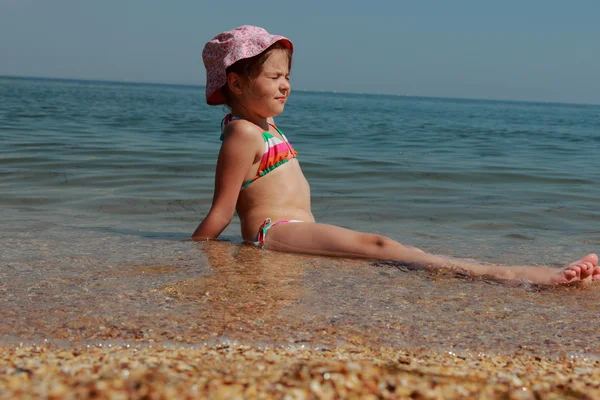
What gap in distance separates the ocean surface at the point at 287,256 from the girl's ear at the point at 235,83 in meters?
0.90

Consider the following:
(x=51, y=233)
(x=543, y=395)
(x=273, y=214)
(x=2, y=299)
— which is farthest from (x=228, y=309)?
(x=51, y=233)

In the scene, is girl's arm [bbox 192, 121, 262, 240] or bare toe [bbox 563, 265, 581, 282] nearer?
bare toe [bbox 563, 265, 581, 282]

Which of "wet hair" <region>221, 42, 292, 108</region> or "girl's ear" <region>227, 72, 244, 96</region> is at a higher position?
"wet hair" <region>221, 42, 292, 108</region>

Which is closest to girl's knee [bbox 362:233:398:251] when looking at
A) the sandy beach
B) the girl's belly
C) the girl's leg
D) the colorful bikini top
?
the girl's leg

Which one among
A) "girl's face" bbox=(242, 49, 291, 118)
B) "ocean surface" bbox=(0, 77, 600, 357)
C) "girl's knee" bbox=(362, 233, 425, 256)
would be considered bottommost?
"ocean surface" bbox=(0, 77, 600, 357)

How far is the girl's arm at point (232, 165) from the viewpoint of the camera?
3.83 metres

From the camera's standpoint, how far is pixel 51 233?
4297 mm

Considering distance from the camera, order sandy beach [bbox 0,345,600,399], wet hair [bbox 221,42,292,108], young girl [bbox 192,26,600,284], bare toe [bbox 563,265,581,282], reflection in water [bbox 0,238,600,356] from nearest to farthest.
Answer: sandy beach [bbox 0,345,600,399]
reflection in water [bbox 0,238,600,356]
bare toe [bbox 563,265,581,282]
young girl [bbox 192,26,600,284]
wet hair [bbox 221,42,292,108]

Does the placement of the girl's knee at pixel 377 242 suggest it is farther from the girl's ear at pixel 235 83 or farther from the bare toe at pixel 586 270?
the girl's ear at pixel 235 83

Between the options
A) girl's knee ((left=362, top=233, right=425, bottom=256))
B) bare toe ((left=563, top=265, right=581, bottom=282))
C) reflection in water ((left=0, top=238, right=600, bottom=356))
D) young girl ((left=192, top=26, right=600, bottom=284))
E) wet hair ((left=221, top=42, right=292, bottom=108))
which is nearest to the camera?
reflection in water ((left=0, top=238, right=600, bottom=356))

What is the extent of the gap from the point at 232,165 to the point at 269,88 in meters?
0.50

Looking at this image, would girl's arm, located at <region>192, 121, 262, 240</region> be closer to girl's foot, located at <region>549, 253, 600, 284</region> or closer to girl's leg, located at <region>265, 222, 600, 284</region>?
girl's leg, located at <region>265, 222, 600, 284</region>

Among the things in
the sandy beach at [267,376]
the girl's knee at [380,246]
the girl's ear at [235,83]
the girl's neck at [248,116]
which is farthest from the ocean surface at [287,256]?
the girl's ear at [235,83]

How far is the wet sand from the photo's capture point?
1.64m
